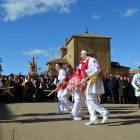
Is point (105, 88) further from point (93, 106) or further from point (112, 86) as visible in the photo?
point (93, 106)

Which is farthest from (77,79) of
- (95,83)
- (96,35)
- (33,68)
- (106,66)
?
(96,35)

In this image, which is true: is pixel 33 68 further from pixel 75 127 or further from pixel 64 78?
pixel 75 127

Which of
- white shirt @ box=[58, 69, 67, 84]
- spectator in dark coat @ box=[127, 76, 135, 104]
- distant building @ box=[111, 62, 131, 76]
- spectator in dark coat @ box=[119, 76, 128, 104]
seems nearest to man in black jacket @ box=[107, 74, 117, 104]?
spectator in dark coat @ box=[119, 76, 128, 104]

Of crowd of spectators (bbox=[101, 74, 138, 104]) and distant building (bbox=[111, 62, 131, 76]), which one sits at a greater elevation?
distant building (bbox=[111, 62, 131, 76])

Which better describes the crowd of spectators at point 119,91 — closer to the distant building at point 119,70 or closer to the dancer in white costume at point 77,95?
the dancer in white costume at point 77,95

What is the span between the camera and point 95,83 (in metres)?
5.78

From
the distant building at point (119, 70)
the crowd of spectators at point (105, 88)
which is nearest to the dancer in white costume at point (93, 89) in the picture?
the crowd of spectators at point (105, 88)

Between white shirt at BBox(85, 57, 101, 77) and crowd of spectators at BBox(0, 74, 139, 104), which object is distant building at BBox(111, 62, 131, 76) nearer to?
crowd of spectators at BBox(0, 74, 139, 104)

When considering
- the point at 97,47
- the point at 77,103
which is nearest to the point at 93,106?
the point at 77,103

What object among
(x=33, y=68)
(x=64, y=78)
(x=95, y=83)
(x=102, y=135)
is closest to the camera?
(x=102, y=135)

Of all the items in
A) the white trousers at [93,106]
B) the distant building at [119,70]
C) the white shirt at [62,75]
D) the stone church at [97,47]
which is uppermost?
the stone church at [97,47]

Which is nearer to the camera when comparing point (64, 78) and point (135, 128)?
point (135, 128)

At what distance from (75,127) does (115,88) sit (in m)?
8.73

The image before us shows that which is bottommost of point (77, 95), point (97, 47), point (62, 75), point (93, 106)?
point (93, 106)
